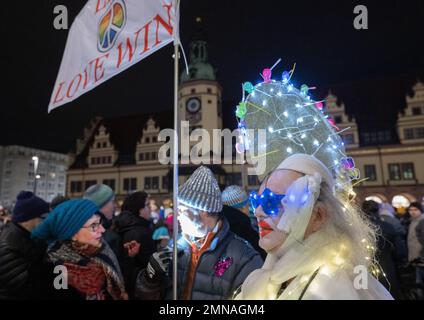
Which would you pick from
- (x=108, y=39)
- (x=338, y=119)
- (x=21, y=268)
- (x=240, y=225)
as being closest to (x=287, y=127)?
(x=240, y=225)

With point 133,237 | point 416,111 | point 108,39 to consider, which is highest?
point 416,111

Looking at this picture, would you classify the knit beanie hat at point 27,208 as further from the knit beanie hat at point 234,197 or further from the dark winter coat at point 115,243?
the knit beanie hat at point 234,197

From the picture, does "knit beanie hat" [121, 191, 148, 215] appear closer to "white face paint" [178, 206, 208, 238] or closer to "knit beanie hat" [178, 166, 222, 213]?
"knit beanie hat" [178, 166, 222, 213]

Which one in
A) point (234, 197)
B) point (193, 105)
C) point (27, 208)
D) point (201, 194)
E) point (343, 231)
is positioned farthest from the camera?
point (193, 105)

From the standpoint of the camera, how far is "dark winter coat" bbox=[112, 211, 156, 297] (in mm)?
3615

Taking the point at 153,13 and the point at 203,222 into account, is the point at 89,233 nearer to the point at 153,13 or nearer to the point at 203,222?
the point at 203,222

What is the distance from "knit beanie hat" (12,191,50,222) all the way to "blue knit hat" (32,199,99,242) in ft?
2.31

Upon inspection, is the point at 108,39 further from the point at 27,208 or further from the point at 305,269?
the point at 305,269

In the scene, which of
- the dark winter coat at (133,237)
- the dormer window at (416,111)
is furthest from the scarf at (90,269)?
the dormer window at (416,111)

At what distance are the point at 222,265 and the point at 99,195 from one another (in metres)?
2.39

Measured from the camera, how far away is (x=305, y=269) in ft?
4.73

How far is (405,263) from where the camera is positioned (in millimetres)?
6859

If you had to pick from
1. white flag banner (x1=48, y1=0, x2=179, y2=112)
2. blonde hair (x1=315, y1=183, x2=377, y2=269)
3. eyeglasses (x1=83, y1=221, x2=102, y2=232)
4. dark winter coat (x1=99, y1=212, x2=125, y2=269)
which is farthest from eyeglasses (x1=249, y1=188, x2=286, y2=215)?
dark winter coat (x1=99, y1=212, x2=125, y2=269)

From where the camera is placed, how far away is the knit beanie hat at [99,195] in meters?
4.17
